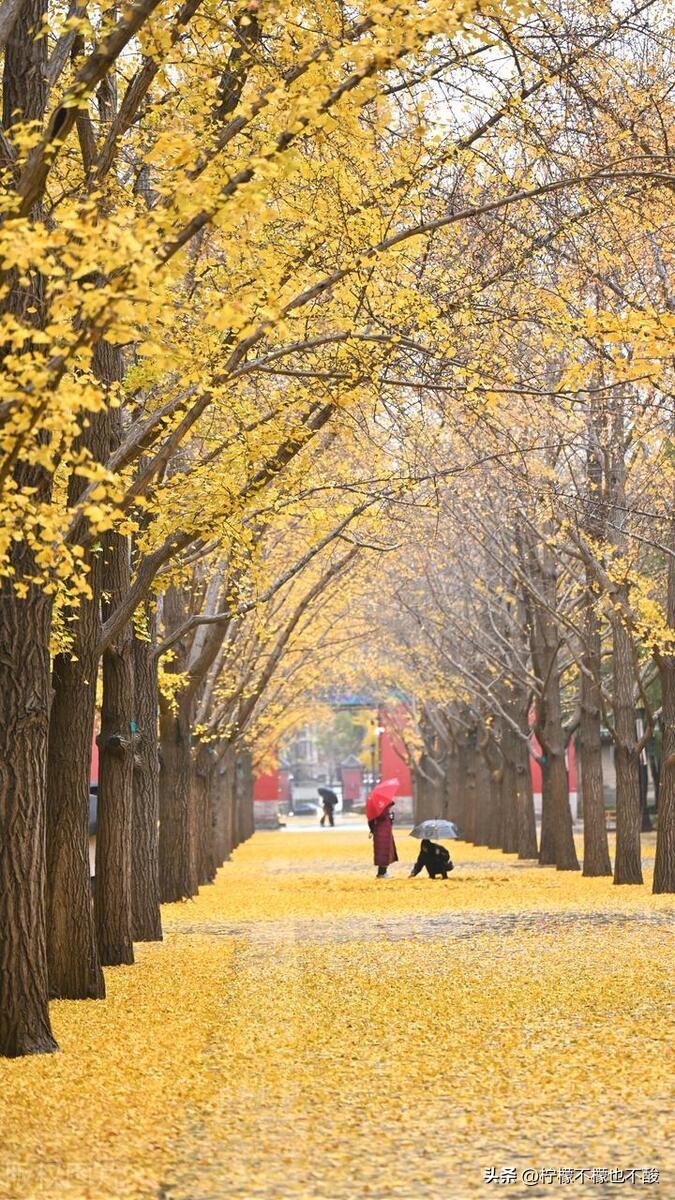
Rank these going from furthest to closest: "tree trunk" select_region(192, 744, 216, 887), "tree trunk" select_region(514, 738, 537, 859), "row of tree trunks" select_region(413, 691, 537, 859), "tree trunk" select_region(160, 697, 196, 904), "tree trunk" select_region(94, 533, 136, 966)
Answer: "row of tree trunks" select_region(413, 691, 537, 859), "tree trunk" select_region(514, 738, 537, 859), "tree trunk" select_region(192, 744, 216, 887), "tree trunk" select_region(160, 697, 196, 904), "tree trunk" select_region(94, 533, 136, 966)

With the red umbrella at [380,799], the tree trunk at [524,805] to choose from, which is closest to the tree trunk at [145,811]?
the red umbrella at [380,799]

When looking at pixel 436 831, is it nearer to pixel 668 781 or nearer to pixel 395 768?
pixel 668 781

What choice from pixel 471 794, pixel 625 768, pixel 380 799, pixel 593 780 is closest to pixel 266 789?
pixel 471 794

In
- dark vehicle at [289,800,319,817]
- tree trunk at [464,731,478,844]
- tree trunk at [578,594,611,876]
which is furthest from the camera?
dark vehicle at [289,800,319,817]

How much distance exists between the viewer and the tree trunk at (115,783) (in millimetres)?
16906

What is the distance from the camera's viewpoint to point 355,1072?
10484 mm

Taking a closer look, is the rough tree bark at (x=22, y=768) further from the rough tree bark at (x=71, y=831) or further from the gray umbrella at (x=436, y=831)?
the gray umbrella at (x=436, y=831)

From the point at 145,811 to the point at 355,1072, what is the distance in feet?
36.4

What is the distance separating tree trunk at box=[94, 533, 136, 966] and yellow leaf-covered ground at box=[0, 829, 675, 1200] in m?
0.52

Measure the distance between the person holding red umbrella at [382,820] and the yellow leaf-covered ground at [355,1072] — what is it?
12.5 metres

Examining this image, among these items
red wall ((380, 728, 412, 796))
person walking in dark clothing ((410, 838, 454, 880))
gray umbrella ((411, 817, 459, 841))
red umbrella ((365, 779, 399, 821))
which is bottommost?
person walking in dark clothing ((410, 838, 454, 880))

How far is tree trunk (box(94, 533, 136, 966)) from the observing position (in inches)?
666

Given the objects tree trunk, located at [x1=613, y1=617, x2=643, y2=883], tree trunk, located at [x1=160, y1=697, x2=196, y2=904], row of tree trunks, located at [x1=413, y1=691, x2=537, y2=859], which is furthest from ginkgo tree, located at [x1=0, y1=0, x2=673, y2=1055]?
row of tree trunks, located at [x1=413, y1=691, x2=537, y2=859]

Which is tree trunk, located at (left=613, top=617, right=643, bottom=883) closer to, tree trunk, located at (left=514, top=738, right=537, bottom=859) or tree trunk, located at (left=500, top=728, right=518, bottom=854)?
tree trunk, located at (left=514, top=738, right=537, bottom=859)
